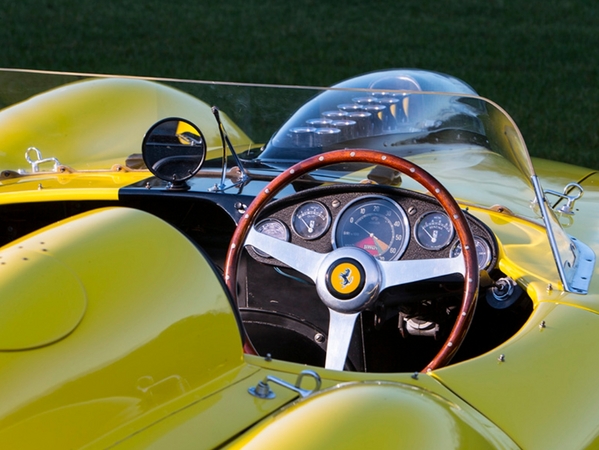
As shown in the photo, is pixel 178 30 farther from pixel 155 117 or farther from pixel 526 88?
pixel 155 117

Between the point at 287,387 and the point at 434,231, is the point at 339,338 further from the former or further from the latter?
the point at 287,387

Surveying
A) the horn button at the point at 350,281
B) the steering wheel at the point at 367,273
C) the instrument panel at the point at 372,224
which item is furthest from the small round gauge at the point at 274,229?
the horn button at the point at 350,281

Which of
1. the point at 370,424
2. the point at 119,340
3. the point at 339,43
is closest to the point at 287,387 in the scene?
the point at 370,424

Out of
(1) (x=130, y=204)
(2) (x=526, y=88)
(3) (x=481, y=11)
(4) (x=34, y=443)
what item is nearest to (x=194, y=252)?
(4) (x=34, y=443)

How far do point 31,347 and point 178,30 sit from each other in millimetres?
12135

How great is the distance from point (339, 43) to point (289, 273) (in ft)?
33.9

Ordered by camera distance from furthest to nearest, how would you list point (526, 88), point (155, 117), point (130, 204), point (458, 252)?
1. point (526, 88)
2. point (155, 117)
3. point (130, 204)
4. point (458, 252)

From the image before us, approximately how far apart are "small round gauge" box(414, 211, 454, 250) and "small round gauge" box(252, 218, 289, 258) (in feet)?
1.41

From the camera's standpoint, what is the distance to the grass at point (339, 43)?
33.9 feet

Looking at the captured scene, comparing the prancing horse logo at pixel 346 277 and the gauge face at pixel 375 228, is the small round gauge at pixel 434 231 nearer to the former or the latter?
the gauge face at pixel 375 228

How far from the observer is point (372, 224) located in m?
2.67

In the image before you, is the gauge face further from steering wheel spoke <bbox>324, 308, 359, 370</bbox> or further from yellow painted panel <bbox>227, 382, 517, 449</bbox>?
yellow painted panel <bbox>227, 382, 517, 449</bbox>

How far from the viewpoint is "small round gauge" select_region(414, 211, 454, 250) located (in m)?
2.55

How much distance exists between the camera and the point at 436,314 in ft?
8.69
